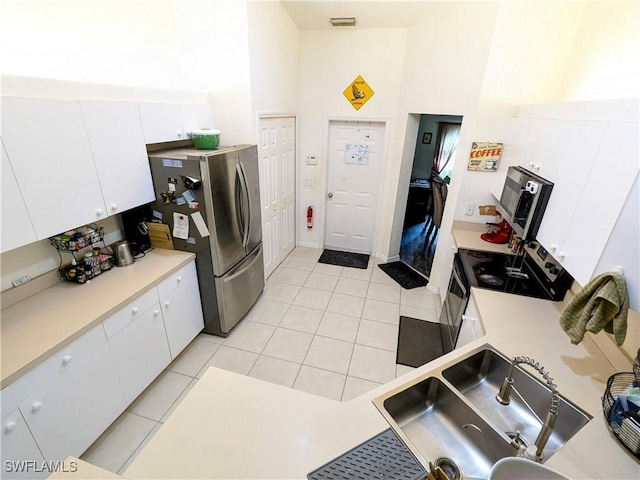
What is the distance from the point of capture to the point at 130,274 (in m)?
2.11

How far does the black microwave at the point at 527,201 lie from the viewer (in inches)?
69.8

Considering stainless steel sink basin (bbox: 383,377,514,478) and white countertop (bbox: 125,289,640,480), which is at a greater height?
white countertop (bbox: 125,289,640,480)

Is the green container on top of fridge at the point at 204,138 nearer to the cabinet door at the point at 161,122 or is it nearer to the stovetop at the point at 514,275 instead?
the cabinet door at the point at 161,122

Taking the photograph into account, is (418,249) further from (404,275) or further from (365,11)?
(365,11)

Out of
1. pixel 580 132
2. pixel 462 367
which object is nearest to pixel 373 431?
pixel 462 367

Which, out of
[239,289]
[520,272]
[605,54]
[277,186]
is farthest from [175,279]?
[605,54]

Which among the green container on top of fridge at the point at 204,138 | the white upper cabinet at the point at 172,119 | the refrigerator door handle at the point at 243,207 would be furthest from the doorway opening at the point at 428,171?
the white upper cabinet at the point at 172,119

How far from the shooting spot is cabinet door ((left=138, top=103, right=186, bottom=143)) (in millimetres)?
2180

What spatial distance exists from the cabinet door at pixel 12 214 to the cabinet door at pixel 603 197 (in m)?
2.74

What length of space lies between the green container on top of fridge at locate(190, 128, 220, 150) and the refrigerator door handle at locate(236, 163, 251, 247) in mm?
371

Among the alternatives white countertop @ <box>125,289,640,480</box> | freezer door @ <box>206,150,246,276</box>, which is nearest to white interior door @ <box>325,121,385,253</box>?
freezer door @ <box>206,150,246,276</box>

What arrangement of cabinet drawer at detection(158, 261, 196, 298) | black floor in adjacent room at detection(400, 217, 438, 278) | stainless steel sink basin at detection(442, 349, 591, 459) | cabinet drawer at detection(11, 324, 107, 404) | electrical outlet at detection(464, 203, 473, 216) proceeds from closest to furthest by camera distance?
stainless steel sink basin at detection(442, 349, 591, 459) < cabinet drawer at detection(11, 324, 107, 404) < cabinet drawer at detection(158, 261, 196, 298) < electrical outlet at detection(464, 203, 473, 216) < black floor in adjacent room at detection(400, 217, 438, 278)

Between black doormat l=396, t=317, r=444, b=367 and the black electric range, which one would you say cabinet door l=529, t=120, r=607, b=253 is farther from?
black doormat l=396, t=317, r=444, b=367

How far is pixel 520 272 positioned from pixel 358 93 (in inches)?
112
